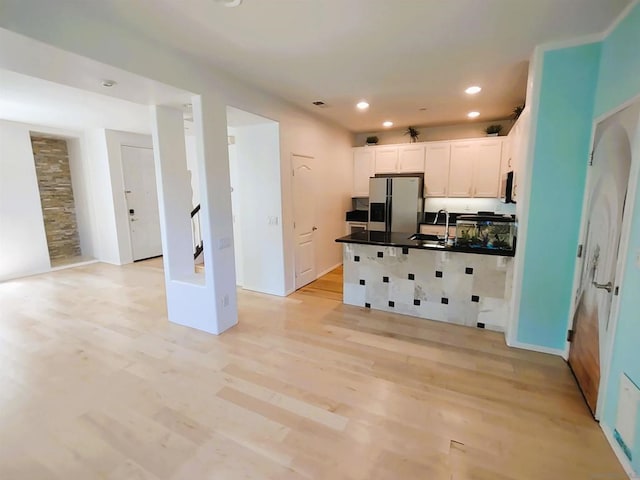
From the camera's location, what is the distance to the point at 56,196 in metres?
6.14

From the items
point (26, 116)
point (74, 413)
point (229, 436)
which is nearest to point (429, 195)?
point (229, 436)

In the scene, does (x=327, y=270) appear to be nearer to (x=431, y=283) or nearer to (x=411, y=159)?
(x=431, y=283)

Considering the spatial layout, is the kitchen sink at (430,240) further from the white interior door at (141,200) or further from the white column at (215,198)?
the white interior door at (141,200)

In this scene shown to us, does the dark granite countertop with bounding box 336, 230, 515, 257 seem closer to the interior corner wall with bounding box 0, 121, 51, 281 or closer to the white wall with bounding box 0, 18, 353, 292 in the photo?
the white wall with bounding box 0, 18, 353, 292

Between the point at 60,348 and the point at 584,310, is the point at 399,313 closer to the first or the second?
the point at 584,310

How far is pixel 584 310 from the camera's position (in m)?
2.35

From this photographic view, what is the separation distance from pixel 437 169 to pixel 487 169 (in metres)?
0.79

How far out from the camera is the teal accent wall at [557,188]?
2.42 metres

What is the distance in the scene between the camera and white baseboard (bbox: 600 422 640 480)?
155 centimetres

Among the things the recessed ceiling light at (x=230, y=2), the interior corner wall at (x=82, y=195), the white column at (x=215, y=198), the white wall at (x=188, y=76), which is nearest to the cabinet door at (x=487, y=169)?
the white wall at (x=188, y=76)

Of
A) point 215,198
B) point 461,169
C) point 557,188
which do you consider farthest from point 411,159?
point 215,198

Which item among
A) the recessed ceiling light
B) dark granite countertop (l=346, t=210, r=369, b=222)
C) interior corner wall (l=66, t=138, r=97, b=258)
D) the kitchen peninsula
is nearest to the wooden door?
the kitchen peninsula

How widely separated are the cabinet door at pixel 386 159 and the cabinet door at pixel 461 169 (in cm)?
99

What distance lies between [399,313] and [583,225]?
6.42ft
